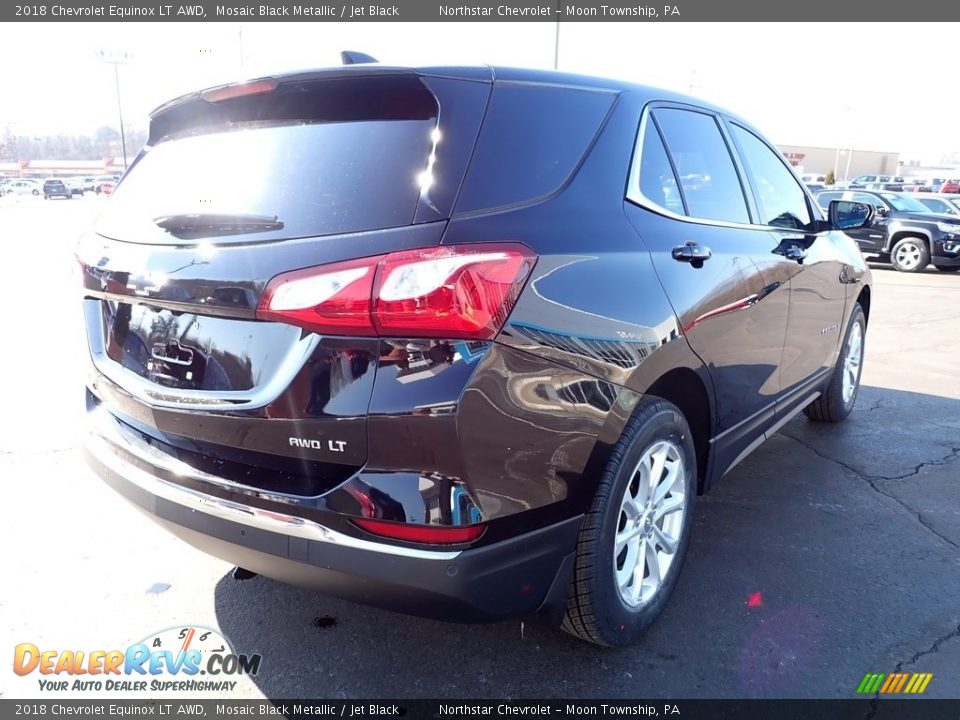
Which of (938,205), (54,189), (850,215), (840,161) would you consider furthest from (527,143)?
(840,161)

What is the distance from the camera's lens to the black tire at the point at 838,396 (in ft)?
15.2

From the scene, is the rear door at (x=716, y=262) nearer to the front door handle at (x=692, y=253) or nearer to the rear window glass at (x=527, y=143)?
the front door handle at (x=692, y=253)

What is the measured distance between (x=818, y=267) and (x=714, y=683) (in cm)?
238

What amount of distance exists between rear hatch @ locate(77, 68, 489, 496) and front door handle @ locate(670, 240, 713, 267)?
2.92 feet

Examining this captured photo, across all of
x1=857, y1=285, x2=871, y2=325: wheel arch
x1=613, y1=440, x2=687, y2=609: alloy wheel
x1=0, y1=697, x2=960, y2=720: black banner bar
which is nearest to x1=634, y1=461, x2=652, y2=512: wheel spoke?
x1=613, y1=440, x2=687, y2=609: alloy wheel

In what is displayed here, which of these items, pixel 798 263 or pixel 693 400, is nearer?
pixel 693 400

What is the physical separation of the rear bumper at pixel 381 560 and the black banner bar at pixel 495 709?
1.26 ft

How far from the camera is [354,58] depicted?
2162 millimetres

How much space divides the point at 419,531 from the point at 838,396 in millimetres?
3959

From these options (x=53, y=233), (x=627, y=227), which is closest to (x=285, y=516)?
(x=627, y=227)

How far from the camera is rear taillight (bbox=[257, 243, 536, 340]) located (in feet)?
5.53

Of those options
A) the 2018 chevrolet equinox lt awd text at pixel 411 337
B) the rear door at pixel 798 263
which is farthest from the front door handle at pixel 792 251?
the 2018 chevrolet equinox lt awd text at pixel 411 337

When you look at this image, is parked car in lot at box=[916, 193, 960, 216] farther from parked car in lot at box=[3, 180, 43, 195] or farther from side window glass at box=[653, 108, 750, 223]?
parked car in lot at box=[3, 180, 43, 195]

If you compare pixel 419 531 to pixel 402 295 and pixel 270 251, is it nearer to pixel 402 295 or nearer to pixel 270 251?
pixel 402 295
